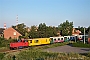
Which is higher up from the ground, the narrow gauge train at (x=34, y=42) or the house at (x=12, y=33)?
the house at (x=12, y=33)

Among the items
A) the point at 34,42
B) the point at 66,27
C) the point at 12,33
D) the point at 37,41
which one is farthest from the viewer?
the point at 66,27

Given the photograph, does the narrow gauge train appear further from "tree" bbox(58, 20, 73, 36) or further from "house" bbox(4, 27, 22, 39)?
"house" bbox(4, 27, 22, 39)

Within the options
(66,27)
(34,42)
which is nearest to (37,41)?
(34,42)

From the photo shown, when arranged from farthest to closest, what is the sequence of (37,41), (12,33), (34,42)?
(12,33)
(37,41)
(34,42)

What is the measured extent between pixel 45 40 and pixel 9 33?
21876 mm

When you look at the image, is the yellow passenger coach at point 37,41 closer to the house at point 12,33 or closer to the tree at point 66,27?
the house at point 12,33

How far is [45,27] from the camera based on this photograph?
62125 millimetres

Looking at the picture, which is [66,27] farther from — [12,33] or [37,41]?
[37,41]

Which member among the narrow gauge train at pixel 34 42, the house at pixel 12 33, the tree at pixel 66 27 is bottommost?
the narrow gauge train at pixel 34 42

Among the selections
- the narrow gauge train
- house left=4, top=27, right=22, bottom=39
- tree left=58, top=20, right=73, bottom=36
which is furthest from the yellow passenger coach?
tree left=58, top=20, right=73, bottom=36

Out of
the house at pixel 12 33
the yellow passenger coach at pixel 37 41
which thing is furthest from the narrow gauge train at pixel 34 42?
the house at pixel 12 33

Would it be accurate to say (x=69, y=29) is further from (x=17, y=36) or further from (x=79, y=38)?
(x=17, y=36)

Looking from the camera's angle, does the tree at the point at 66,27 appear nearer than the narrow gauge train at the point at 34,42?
No

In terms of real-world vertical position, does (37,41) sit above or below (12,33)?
below
